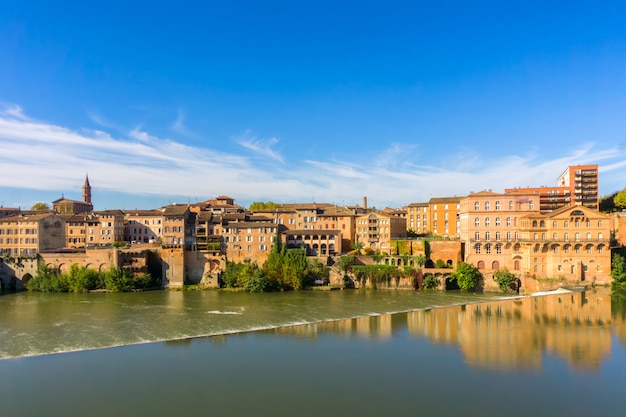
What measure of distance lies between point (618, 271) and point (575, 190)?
27.9 metres

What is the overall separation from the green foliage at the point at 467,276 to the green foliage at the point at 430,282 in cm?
185

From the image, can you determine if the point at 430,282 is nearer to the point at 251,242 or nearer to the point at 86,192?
the point at 251,242

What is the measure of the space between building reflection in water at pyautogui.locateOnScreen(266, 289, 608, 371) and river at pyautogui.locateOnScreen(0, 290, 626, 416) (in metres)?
0.11

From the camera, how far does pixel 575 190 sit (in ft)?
198

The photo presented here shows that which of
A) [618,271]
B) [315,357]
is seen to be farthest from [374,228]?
[315,357]

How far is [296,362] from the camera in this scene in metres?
20.0

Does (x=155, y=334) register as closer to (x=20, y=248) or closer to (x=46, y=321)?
(x=46, y=321)

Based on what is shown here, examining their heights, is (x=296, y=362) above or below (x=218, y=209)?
below

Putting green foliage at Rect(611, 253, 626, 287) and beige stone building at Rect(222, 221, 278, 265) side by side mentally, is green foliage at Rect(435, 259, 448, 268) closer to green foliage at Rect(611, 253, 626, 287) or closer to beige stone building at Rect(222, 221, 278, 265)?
green foliage at Rect(611, 253, 626, 287)

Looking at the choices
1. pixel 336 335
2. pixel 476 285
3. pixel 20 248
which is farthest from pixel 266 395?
pixel 20 248

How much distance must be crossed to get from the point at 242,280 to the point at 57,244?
76.2 feet

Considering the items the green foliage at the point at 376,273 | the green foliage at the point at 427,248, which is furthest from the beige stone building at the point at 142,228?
the green foliage at the point at 427,248

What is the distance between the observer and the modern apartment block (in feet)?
196

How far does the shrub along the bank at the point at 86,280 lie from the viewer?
37875 millimetres
